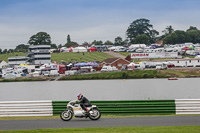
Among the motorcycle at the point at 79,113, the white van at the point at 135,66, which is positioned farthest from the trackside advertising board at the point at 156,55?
the motorcycle at the point at 79,113

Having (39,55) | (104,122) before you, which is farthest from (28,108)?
(39,55)

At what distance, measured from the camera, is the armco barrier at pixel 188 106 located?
23.0 m

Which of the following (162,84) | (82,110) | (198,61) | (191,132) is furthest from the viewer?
(198,61)

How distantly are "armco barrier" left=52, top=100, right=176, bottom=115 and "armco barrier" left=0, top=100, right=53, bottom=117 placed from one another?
0.46 m

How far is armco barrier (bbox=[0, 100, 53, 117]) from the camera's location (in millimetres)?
24172

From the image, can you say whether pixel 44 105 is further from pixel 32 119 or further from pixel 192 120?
pixel 192 120

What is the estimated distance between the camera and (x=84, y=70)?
322 feet

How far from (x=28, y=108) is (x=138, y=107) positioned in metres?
7.14

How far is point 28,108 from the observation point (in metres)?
24.2

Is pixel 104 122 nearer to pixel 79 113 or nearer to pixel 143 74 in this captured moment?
pixel 79 113

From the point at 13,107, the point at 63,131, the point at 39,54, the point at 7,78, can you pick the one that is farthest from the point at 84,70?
the point at 63,131

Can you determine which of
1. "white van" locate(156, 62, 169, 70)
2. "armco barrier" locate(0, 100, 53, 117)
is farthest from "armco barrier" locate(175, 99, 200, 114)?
"white van" locate(156, 62, 169, 70)

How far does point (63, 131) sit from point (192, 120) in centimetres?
737

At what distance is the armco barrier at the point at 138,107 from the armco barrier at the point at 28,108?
0.46 meters
